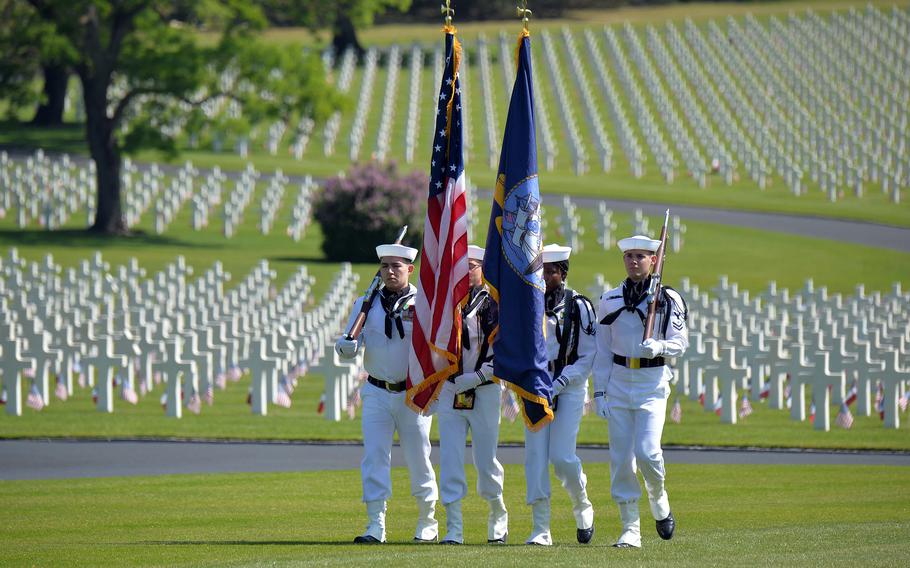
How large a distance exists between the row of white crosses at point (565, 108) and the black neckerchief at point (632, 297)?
35443mm

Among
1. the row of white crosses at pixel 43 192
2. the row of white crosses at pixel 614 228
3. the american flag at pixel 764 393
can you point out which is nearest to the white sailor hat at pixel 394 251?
the american flag at pixel 764 393

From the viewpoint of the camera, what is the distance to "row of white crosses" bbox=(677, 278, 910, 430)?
17.3m

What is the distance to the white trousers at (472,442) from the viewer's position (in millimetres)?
10047

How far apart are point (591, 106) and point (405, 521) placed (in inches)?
1654

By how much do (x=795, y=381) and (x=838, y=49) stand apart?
46.4 m

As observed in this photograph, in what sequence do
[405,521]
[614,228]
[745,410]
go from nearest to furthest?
[405,521], [745,410], [614,228]

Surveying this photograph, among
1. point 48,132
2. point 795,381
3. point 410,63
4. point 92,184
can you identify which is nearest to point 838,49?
point 410,63

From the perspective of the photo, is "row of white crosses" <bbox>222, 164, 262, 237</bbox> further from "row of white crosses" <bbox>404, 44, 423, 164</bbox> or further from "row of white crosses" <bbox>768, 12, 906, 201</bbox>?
"row of white crosses" <bbox>768, 12, 906, 201</bbox>

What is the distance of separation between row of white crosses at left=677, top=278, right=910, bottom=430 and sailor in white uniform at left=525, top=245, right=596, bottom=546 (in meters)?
7.37

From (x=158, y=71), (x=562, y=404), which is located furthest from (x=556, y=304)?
(x=158, y=71)

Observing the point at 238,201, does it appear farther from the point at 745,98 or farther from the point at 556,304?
the point at 556,304

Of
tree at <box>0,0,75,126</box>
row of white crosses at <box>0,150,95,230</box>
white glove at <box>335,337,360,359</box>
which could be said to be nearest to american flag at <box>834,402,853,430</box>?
white glove at <box>335,337,360,359</box>

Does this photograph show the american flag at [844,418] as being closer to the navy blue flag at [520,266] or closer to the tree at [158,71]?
the navy blue flag at [520,266]

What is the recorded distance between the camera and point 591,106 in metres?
52.7
